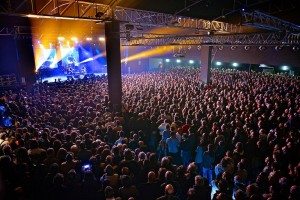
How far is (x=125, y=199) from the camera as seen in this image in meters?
4.29

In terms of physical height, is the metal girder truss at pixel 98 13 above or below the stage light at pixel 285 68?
above

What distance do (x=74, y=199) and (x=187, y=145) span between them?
3.49 metres

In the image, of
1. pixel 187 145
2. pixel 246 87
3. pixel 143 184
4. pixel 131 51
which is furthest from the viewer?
pixel 131 51

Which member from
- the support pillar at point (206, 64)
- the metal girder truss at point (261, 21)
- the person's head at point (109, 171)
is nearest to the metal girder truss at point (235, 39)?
the metal girder truss at point (261, 21)

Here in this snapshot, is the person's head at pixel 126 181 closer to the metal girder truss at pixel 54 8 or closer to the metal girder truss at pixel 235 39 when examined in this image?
the metal girder truss at pixel 54 8

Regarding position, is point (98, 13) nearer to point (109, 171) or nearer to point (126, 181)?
point (109, 171)

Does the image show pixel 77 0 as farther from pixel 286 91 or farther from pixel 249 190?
pixel 286 91

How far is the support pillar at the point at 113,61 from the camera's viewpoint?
10305mm

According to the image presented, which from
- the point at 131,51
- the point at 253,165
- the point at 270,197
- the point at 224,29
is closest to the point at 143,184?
the point at 270,197

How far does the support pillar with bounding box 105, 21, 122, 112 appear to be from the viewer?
Answer: 10.3 meters

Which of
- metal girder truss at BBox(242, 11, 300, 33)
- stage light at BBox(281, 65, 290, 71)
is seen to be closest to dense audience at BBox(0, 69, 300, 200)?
metal girder truss at BBox(242, 11, 300, 33)

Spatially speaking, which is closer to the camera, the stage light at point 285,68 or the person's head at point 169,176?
the person's head at point 169,176

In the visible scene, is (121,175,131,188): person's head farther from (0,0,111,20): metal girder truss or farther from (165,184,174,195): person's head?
(0,0,111,20): metal girder truss

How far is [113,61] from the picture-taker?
1066cm
